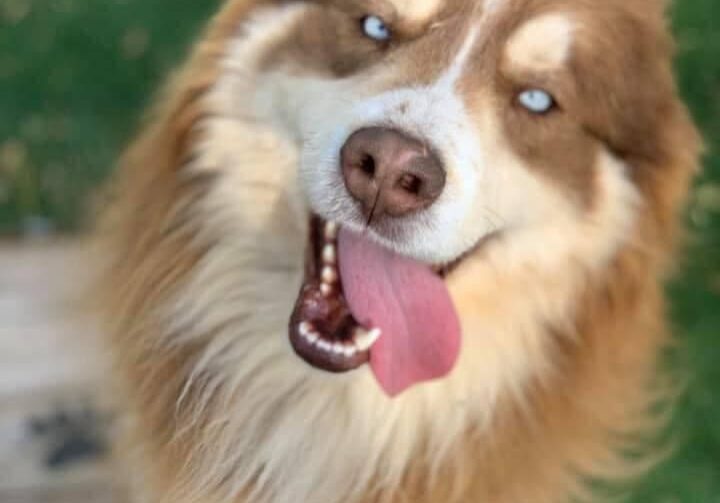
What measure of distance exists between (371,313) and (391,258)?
0.35 ft

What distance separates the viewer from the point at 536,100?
1.71 meters

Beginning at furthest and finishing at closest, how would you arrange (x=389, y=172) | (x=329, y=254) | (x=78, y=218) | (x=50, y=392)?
(x=78, y=218) → (x=50, y=392) → (x=329, y=254) → (x=389, y=172)

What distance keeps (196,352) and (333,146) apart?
0.53 meters

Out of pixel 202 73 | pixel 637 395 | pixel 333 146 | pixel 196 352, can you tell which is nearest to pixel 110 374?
pixel 196 352

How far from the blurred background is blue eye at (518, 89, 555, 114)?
102 centimetres

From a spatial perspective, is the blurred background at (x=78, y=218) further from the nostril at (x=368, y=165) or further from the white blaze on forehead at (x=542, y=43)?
the white blaze on forehead at (x=542, y=43)

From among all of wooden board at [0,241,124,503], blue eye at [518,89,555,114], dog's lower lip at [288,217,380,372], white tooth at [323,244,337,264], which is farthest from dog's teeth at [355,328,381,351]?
wooden board at [0,241,124,503]

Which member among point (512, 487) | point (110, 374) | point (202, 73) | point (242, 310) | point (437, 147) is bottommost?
point (110, 374)

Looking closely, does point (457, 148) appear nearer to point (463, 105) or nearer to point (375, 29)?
point (463, 105)

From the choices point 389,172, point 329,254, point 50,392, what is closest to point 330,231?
point 329,254

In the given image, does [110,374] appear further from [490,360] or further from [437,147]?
[437,147]

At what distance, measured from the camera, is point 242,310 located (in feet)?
6.08

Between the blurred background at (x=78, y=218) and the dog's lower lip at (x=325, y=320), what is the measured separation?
2.10ft

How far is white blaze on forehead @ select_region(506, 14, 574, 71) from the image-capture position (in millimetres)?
1646
